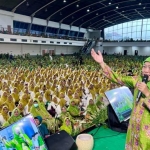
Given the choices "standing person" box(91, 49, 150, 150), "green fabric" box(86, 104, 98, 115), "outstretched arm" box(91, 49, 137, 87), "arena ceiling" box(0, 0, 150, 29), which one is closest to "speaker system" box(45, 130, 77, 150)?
"standing person" box(91, 49, 150, 150)

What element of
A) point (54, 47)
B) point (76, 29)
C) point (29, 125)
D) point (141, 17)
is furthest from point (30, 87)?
point (141, 17)

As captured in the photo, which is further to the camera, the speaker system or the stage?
the stage

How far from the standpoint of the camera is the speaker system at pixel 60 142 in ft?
8.78

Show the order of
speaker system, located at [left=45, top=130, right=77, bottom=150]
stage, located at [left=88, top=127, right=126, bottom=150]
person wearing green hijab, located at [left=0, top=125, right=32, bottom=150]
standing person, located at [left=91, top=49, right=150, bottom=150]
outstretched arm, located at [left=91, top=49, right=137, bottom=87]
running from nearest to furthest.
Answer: standing person, located at [left=91, top=49, right=150, bottom=150] < outstretched arm, located at [left=91, top=49, right=137, bottom=87] < person wearing green hijab, located at [left=0, top=125, right=32, bottom=150] < speaker system, located at [left=45, top=130, right=77, bottom=150] < stage, located at [left=88, top=127, right=126, bottom=150]

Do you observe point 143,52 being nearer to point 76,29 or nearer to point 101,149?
point 76,29

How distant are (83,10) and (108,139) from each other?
A: 30.0 meters

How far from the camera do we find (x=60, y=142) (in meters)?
2.76

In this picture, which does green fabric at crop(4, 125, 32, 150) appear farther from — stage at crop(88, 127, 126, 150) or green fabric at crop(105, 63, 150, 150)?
stage at crop(88, 127, 126, 150)

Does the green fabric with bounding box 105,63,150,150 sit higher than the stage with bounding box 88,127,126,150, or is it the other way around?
the green fabric with bounding box 105,63,150,150

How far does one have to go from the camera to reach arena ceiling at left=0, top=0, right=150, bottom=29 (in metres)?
24.7

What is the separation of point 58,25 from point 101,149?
32586 millimetres

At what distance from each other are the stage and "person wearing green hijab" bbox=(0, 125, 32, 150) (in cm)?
127

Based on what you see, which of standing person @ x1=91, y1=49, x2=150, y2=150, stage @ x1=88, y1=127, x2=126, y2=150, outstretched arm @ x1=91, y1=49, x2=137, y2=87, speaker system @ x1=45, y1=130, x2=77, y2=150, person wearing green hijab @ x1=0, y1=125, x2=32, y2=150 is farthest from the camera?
stage @ x1=88, y1=127, x2=126, y2=150

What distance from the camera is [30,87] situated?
900 centimetres
